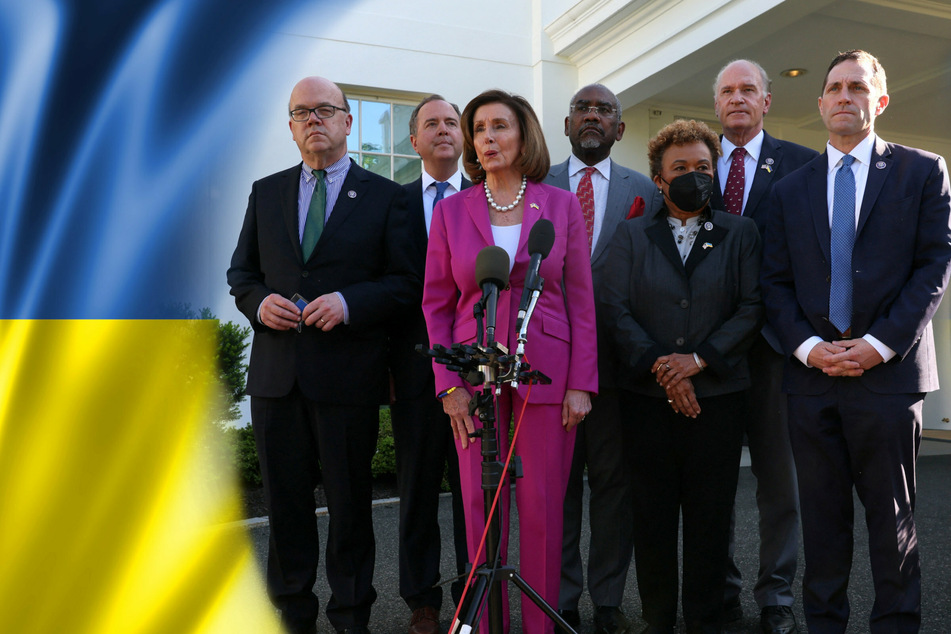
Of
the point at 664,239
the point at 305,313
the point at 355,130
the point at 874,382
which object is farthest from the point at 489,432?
the point at 355,130

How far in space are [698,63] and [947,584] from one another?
4.74m

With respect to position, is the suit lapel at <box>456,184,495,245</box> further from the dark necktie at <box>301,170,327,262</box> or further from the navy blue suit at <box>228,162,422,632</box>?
the dark necktie at <box>301,170,327,262</box>

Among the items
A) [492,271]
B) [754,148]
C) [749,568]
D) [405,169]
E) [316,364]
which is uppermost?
[405,169]

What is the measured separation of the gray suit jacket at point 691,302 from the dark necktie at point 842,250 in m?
0.29

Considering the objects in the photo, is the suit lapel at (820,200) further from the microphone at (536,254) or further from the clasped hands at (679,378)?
the microphone at (536,254)

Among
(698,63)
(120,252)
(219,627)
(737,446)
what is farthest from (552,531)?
(698,63)

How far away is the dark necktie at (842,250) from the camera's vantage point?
A: 9.55 feet

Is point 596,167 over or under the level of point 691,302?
over

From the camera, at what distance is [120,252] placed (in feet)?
7.34

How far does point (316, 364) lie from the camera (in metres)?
3.29

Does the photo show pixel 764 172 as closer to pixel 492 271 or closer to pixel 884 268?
pixel 884 268

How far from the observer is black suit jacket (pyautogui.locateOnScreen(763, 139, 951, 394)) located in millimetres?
2789

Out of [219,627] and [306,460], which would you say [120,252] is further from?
[306,460]

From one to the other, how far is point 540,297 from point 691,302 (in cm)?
66
